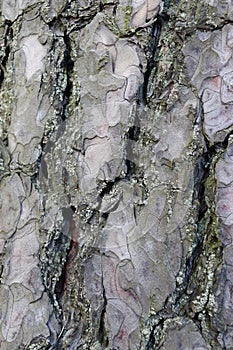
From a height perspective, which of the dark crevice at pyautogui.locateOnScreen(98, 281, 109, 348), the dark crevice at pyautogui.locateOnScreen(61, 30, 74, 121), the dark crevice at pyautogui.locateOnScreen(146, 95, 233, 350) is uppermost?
the dark crevice at pyautogui.locateOnScreen(61, 30, 74, 121)

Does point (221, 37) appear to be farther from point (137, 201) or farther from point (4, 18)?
point (4, 18)

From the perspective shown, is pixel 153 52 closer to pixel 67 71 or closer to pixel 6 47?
pixel 67 71

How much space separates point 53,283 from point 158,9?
48 cm

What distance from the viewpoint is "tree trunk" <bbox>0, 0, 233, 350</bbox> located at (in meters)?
1.02

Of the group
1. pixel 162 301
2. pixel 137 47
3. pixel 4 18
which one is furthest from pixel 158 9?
pixel 162 301

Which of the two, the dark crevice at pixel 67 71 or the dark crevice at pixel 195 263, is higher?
the dark crevice at pixel 67 71

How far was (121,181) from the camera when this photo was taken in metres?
1.06

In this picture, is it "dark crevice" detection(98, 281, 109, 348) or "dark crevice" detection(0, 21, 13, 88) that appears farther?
"dark crevice" detection(0, 21, 13, 88)

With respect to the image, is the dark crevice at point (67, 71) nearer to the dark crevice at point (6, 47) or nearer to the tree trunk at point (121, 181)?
the tree trunk at point (121, 181)

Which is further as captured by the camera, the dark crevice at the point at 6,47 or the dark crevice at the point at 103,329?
the dark crevice at the point at 6,47

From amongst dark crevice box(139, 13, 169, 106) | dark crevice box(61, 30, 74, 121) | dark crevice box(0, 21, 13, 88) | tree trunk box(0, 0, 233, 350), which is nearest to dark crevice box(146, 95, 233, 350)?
tree trunk box(0, 0, 233, 350)

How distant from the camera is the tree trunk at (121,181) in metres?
1.02

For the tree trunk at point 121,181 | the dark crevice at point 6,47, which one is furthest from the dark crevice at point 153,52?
the dark crevice at point 6,47

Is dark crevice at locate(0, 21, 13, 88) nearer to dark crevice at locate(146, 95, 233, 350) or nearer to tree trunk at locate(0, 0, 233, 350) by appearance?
tree trunk at locate(0, 0, 233, 350)
